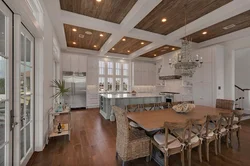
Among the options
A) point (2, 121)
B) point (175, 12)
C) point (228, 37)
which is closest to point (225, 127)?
point (175, 12)

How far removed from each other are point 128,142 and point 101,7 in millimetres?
3007

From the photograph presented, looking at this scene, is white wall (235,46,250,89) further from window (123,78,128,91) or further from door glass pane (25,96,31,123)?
door glass pane (25,96,31,123)

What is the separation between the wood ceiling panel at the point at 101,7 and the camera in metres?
2.76

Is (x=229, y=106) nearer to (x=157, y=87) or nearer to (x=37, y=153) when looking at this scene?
(x=37, y=153)

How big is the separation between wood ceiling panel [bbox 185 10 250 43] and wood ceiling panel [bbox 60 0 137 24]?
288 centimetres

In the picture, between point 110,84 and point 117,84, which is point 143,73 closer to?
point 117,84

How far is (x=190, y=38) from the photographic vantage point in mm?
4863

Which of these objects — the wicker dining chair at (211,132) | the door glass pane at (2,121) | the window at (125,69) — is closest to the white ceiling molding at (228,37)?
the wicker dining chair at (211,132)

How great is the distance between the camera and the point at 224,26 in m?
3.86

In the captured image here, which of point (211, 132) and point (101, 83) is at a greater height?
point (101, 83)

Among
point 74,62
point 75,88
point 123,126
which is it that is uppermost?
point 74,62

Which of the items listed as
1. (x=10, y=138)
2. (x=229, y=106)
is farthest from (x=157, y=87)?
(x=10, y=138)

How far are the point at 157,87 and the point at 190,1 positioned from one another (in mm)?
6117

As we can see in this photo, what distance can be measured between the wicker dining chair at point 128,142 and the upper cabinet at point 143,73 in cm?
588
